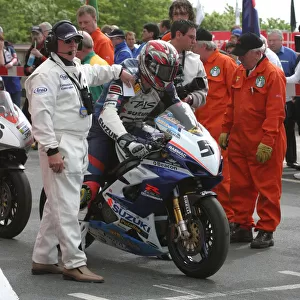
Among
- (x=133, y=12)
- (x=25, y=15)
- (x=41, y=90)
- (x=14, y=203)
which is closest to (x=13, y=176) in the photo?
(x=14, y=203)

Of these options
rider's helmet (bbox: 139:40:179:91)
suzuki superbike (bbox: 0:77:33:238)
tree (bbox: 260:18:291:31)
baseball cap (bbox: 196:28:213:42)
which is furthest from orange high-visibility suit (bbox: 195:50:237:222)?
tree (bbox: 260:18:291:31)

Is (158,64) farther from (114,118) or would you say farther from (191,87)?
(191,87)

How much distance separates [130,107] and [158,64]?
448mm

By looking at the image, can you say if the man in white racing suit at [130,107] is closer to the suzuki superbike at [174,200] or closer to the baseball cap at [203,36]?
the suzuki superbike at [174,200]

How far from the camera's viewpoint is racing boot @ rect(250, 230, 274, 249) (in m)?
9.91

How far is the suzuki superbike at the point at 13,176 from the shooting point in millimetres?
9766

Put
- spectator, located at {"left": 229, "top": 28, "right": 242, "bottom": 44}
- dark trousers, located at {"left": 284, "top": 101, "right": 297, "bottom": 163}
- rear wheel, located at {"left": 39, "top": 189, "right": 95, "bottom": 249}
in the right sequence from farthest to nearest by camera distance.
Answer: spectator, located at {"left": 229, "top": 28, "right": 242, "bottom": 44} → dark trousers, located at {"left": 284, "top": 101, "right": 297, "bottom": 163} → rear wheel, located at {"left": 39, "top": 189, "right": 95, "bottom": 249}

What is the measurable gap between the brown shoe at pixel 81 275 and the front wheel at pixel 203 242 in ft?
2.12

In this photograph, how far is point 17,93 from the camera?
18.8 meters

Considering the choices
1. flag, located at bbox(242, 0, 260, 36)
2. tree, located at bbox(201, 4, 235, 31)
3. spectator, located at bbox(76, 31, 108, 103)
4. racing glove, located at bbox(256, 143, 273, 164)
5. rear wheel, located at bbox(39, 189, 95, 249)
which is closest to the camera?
rear wheel, located at bbox(39, 189, 95, 249)

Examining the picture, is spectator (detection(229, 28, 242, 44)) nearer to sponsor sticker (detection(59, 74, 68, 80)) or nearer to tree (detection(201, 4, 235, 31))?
sponsor sticker (detection(59, 74, 68, 80))

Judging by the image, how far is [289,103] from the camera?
16516 mm

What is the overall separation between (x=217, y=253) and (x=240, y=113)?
2267 millimetres

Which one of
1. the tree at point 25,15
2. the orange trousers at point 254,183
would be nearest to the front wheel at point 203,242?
the orange trousers at point 254,183
